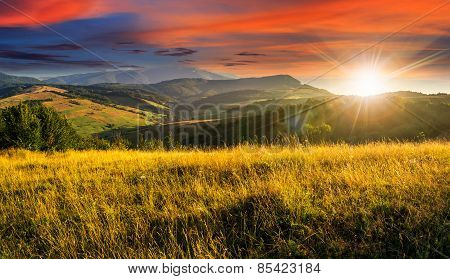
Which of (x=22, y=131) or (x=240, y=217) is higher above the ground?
(x=240, y=217)

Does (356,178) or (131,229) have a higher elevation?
(356,178)

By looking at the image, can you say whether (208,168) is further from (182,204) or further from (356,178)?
(356,178)

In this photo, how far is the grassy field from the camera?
4.61 metres

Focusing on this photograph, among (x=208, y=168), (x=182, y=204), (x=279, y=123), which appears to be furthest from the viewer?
(x=279, y=123)

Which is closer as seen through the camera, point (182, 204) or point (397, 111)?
point (182, 204)

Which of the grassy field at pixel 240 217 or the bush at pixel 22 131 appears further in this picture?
the bush at pixel 22 131

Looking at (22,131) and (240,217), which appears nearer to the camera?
(240,217)

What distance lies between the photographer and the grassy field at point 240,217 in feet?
15.1

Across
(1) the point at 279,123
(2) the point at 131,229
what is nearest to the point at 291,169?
(2) the point at 131,229

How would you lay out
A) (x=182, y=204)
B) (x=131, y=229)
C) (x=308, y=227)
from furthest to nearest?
(x=182, y=204) → (x=131, y=229) → (x=308, y=227)

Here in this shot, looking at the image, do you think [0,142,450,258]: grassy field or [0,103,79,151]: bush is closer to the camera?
[0,142,450,258]: grassy field

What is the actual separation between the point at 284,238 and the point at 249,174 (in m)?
3.72

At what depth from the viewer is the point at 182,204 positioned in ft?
21.0

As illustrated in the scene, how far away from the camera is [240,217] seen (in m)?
5.59
